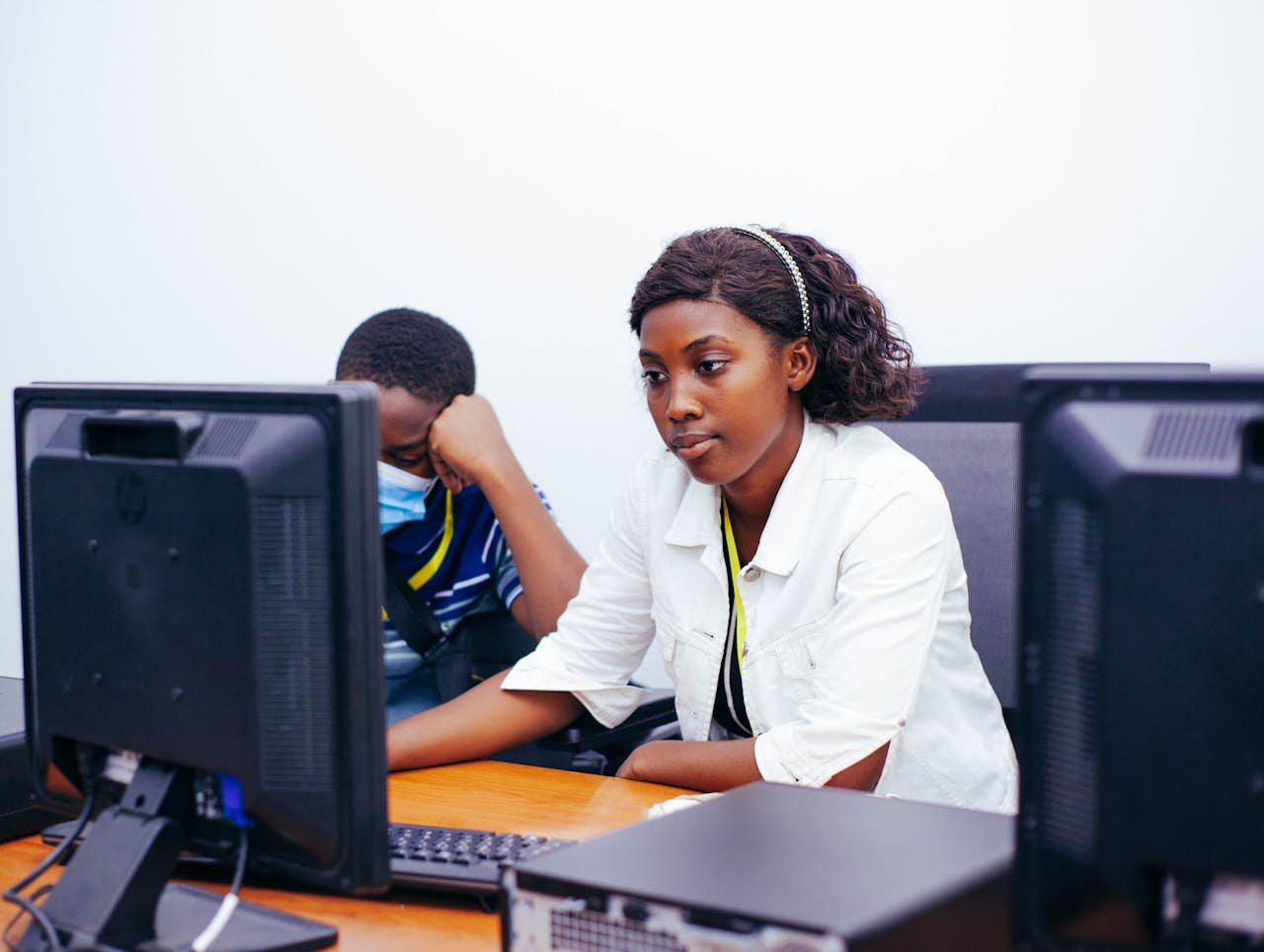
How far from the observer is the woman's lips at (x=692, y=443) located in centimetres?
142

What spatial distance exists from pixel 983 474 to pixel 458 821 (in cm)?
72

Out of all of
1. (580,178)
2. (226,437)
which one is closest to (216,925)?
(226,437)

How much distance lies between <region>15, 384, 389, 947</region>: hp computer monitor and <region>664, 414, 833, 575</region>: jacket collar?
2.33 feet

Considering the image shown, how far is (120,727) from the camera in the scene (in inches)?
35.4

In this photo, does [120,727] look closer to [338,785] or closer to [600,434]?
[338,785]

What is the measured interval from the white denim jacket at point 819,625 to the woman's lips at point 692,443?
11 centimetres

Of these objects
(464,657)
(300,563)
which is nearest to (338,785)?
(300,563)

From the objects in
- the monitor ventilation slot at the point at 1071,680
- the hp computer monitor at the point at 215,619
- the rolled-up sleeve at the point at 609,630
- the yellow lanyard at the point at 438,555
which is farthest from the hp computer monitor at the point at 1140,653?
the yellow lanyard at the point at 438,555

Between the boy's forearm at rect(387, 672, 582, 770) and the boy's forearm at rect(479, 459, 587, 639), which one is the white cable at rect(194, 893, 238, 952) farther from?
the boy's forearm at rect(479, 459, 587, 639)

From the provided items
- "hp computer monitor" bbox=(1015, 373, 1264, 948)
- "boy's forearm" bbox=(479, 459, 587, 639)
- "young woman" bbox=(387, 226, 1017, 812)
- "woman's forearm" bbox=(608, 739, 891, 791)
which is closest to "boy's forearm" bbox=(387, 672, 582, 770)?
"young woman" bbox=(387, 226, 1017, 812)

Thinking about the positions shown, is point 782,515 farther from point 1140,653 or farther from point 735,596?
point 1140,653

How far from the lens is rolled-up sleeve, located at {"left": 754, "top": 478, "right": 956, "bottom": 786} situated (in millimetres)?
1237

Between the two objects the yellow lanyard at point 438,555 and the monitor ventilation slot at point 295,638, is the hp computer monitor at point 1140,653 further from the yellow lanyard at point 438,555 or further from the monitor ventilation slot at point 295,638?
the yellow lanyard at point 438,555

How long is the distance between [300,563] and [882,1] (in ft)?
5.08
